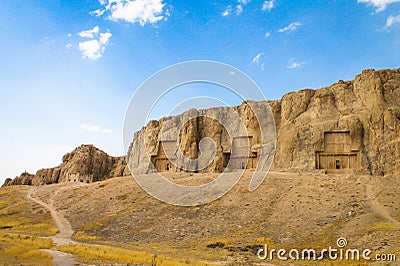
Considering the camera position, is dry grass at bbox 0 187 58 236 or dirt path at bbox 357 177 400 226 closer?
dirt path at bbox 357 177 400 226

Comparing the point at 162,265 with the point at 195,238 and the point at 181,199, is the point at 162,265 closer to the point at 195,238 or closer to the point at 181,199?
the point at 195,238

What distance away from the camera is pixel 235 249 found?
24.0 m

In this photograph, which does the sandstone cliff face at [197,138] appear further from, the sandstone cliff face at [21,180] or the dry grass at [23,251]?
the dry grass at [23,251]

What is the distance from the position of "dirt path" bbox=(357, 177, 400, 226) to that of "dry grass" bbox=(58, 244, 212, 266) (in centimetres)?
1717

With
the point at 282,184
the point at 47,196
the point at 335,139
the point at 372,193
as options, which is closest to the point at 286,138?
the point at 335,139

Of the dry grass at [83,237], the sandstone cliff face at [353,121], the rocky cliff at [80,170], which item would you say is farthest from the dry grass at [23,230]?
the sandstone cliff face at [353,121]

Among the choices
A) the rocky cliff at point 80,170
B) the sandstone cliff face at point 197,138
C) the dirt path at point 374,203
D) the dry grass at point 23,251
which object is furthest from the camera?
the rocky cliff at point 80,170

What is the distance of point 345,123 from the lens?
51.8m

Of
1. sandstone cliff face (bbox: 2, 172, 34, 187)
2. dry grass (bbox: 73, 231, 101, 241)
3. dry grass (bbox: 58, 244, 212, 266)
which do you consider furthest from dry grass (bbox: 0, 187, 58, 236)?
sandstone cliff face (bbox: 2, 172, 34, 187)

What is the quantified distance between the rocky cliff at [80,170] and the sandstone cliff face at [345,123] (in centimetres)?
3187

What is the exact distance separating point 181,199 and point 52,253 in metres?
18.5

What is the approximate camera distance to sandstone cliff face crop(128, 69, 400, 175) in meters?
48.4

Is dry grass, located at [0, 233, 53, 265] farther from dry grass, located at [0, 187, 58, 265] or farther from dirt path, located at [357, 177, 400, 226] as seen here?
dirt path, located at [357, 177, 400, 226]

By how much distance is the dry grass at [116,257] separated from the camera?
62.6ft
